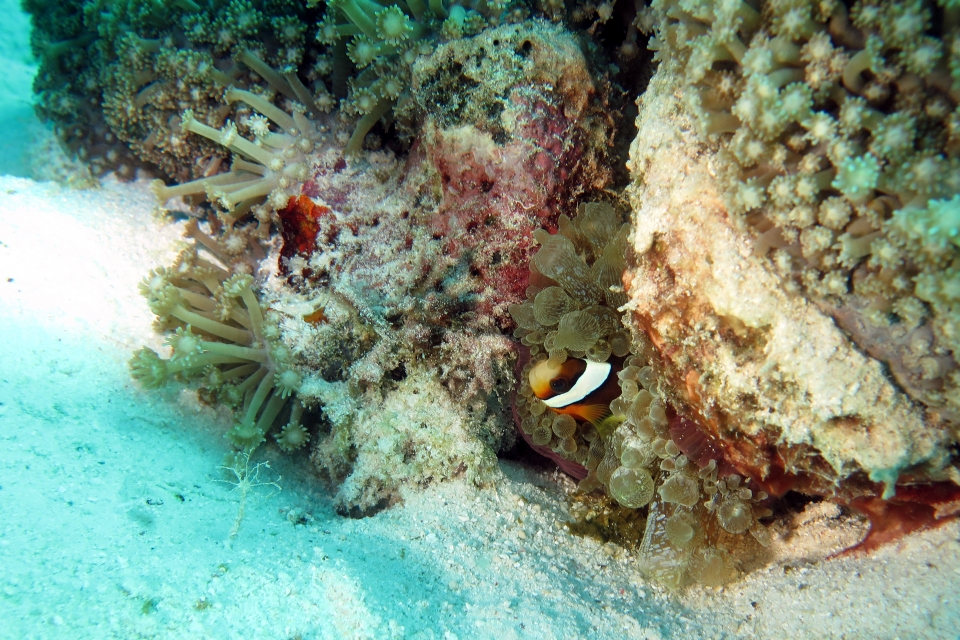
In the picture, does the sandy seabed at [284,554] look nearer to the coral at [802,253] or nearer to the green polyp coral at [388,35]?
the coral at [802,253]

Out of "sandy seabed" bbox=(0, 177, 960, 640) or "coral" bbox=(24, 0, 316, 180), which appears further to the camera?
"coral" bbox=(24, 0, 316, 180)

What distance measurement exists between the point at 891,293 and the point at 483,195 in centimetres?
168

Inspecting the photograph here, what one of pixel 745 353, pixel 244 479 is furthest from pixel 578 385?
pixel 244 479

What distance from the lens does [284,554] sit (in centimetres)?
219

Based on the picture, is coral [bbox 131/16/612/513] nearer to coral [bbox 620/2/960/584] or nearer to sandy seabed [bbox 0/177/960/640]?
sandy seabed [bbox 0/177/960/640]

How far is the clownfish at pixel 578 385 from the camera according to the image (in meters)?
2.36

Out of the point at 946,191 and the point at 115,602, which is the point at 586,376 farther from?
the point at 115,602

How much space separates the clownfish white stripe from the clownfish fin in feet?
0.24

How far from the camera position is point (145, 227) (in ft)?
13.0

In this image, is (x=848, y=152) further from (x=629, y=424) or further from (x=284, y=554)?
(x=284, y=554)

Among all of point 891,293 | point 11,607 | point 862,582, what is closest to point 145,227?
point 11,607

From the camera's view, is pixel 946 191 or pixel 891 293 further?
pixel 891 293

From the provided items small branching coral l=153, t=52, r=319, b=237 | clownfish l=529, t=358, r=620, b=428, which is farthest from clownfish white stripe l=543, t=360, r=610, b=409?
small branching coral l=153, t=52, r=319, b=237

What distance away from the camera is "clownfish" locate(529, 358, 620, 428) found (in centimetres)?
236
